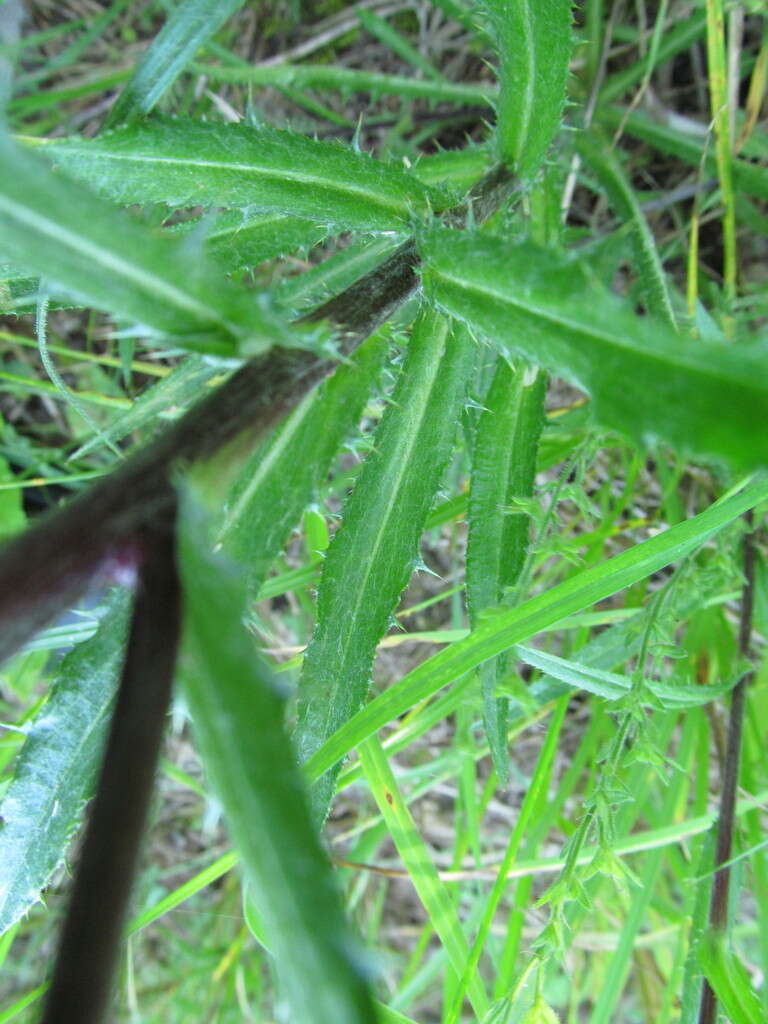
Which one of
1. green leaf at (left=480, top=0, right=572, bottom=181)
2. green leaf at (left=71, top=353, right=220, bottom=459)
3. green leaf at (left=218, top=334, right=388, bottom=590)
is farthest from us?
green leaf at (left=71, top=353, right=220, bottom=459)

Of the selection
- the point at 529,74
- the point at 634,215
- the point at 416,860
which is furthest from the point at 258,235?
the point at 416,860

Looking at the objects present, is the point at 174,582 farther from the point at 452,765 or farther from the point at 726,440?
the point at 452,765

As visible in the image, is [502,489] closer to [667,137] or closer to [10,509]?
[667,137]

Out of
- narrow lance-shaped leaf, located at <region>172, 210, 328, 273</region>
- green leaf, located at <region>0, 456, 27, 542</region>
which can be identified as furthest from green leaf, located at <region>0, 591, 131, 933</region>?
green leaf, located at <region>0, 456, 27, 542</region>

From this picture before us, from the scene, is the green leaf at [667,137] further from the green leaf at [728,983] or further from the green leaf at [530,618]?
the green leaf at [728,983]

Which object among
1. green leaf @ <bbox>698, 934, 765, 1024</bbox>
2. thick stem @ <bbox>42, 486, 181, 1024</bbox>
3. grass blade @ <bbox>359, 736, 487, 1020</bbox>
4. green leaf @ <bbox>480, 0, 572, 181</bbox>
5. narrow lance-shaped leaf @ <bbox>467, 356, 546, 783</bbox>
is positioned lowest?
green leaf @ <bbox>698, 934, 765, 1024</bbox>

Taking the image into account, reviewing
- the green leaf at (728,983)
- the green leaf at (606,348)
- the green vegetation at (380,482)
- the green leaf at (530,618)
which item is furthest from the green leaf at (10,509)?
the green leaf at (728,983)

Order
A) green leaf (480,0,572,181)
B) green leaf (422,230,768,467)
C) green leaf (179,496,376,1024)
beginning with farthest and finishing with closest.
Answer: green leaf (480,0,572,181) < green leaf (422,230,768,467) < green leaf (179,496,376,1024)

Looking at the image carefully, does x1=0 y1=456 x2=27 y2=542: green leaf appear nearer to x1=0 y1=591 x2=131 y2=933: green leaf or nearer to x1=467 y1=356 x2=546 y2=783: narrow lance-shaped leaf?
x1=0 y1=591 x2=131 y2=933: green leaf
